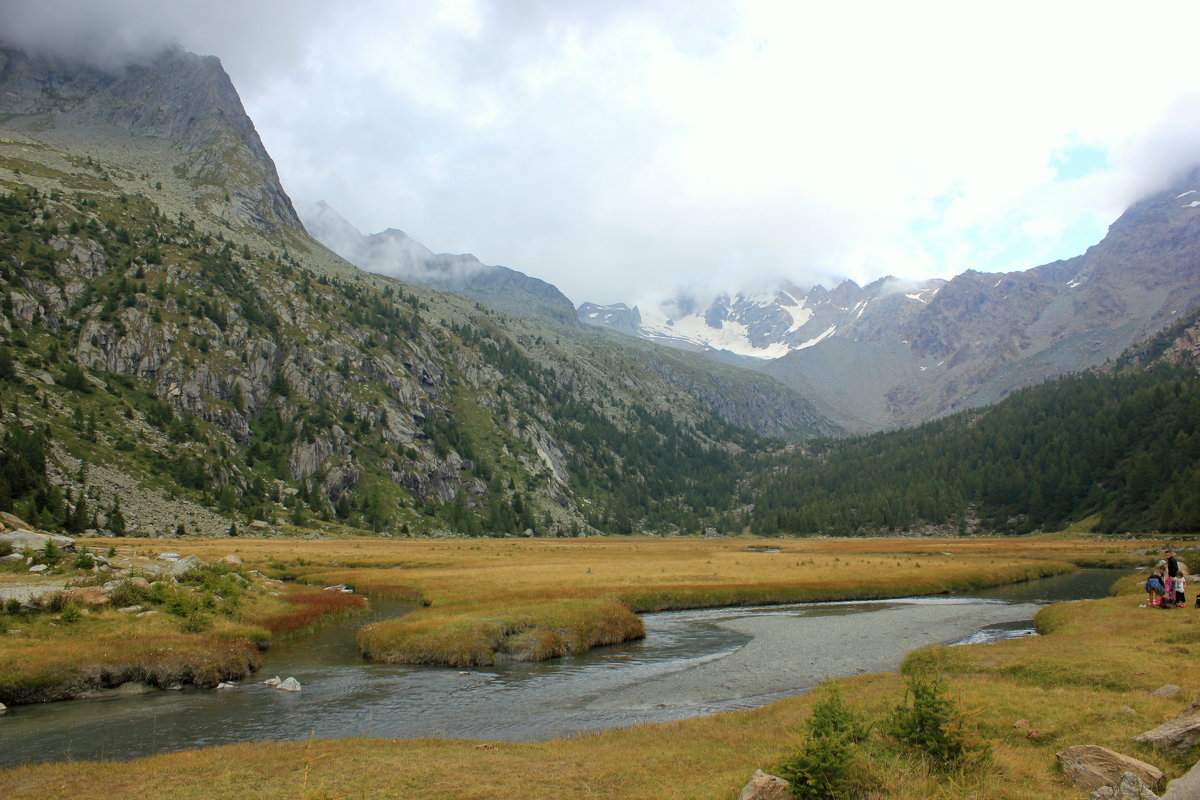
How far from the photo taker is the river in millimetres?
23828

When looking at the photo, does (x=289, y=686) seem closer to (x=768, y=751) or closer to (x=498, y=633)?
(x=498, y=633)

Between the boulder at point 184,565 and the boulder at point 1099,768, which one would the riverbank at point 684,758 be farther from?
the boulder at point 184,565

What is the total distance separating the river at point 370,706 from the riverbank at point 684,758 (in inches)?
130

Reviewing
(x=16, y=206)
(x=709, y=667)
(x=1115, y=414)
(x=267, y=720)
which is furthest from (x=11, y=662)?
(x=1115, y=414)

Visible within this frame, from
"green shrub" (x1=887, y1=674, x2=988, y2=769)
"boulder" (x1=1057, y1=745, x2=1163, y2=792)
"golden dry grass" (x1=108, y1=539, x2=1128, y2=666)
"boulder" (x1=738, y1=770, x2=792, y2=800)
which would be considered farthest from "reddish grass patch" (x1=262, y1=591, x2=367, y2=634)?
"boulder" (x1=1057, y1=745, x2=1163, y2=792)

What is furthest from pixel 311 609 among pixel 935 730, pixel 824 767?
pixel 935 730

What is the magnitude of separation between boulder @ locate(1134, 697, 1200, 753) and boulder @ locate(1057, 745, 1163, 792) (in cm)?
135

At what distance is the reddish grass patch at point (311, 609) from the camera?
147ft

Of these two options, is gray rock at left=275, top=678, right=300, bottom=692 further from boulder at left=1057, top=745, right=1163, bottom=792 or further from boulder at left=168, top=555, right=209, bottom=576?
boulder at left=1057, top=745, right=1163, bottom=792

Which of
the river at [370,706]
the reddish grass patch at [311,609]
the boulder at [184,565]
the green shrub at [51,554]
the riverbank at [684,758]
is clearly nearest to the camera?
the riverbank at [684,758]

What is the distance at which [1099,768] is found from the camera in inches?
539

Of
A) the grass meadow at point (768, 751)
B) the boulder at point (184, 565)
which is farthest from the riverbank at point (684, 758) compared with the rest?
the boulder at point (184, 565)

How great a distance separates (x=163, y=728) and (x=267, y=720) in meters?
3.73

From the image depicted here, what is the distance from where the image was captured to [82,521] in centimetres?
9281
